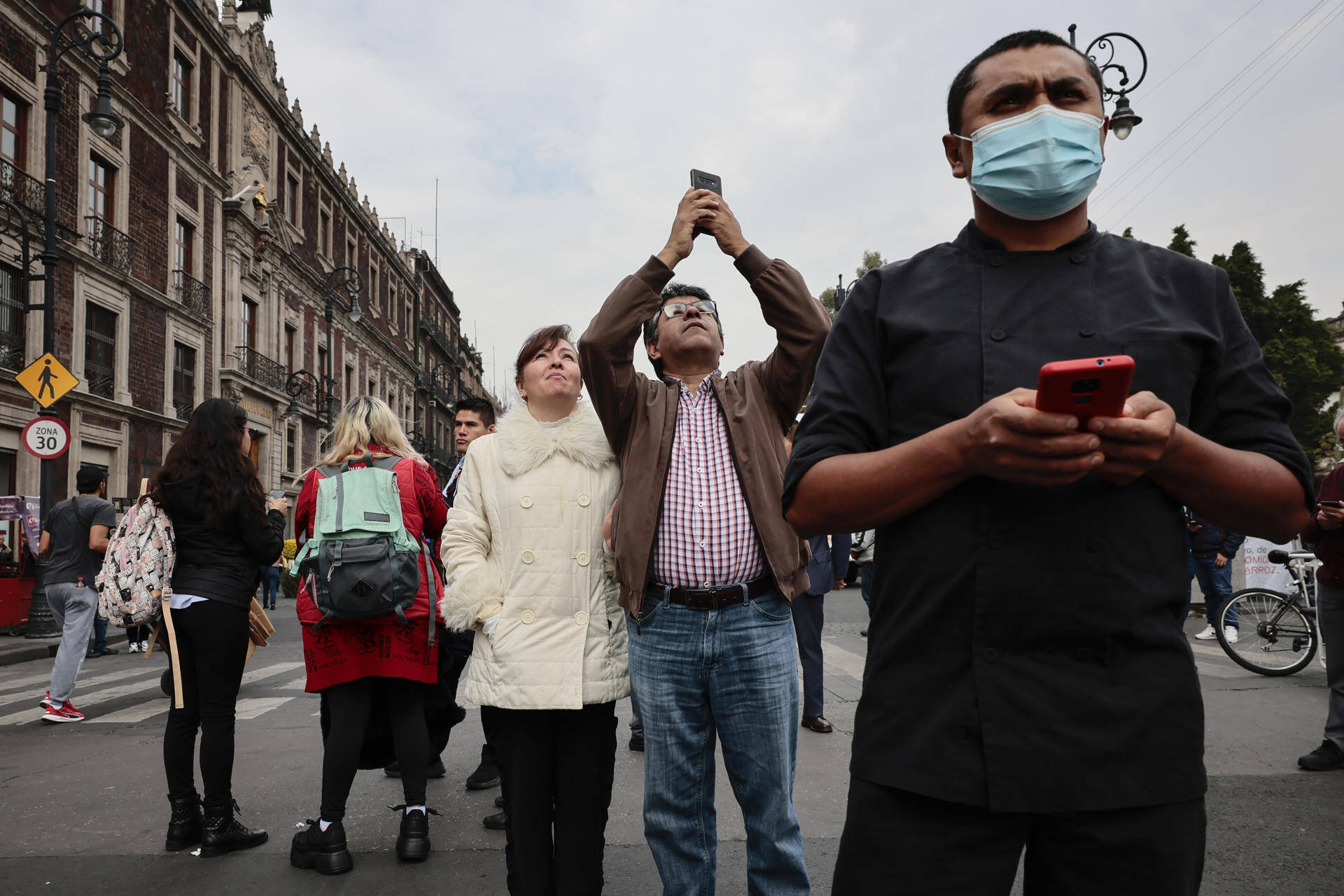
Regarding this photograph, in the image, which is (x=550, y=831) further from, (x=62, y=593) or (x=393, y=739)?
(x=62, y=593)

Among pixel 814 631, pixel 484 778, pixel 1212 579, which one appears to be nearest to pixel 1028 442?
pixel 484 778

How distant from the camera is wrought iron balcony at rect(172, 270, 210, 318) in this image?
2617cm

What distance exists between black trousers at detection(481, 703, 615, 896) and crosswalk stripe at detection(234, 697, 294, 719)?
16.6ft

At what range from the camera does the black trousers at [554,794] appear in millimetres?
2881

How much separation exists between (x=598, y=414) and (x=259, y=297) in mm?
32546

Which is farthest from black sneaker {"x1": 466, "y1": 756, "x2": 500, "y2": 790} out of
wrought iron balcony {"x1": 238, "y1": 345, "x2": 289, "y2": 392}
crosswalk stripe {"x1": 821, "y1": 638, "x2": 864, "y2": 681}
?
wrought iron balcony {"x1": 238, "y1": 345, "x2": 289, "y2": 392}

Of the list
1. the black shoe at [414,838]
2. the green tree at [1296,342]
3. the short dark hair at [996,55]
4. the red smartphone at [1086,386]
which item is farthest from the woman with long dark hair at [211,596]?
the green tree at [1296,342]

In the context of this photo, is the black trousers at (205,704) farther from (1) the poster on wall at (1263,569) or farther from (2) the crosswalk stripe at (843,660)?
(1) the poster on wall at (1263,569)

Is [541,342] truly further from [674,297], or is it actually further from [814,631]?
[814,631]

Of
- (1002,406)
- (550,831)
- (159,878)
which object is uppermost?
(1002,406)

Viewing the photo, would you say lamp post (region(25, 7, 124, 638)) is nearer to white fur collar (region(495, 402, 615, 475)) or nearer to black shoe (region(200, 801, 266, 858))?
black shoe (region(200, 801, 266, 858))

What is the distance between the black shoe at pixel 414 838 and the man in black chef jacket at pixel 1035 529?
290cm

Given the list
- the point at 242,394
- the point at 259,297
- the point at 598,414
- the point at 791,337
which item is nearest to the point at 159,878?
the point at 598,414

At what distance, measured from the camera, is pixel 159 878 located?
12.1 feet
